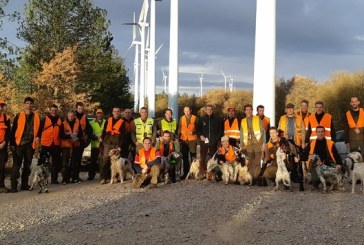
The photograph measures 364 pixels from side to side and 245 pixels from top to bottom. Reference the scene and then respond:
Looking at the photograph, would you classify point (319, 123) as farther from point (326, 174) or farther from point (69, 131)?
point (69, 131)

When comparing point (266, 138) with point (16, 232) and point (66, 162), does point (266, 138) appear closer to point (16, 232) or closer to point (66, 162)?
point (66, 162)

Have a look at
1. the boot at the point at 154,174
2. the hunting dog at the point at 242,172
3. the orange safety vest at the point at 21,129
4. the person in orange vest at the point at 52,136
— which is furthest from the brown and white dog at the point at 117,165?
the hunting dog at the point at 242,172

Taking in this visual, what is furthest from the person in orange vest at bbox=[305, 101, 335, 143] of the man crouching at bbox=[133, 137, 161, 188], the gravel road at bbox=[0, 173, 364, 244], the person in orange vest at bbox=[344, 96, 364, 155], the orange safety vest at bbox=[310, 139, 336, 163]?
the man crouching at bbox=[133, 137, 161, 188]

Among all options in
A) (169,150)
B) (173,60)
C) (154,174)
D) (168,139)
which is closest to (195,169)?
(169,150)

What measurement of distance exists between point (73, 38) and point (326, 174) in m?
31.5

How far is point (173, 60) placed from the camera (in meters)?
30.5

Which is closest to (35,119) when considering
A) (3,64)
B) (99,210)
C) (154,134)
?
(154,134)

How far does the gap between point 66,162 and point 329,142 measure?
6.93 m

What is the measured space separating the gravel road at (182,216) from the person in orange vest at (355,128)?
180 centimetres

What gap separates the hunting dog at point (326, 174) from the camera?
12391mm

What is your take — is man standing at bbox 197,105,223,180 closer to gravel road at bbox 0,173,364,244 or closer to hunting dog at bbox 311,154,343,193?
gravel road at bbox 0,173,364,244

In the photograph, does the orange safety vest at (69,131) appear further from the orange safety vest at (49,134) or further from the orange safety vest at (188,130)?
the orange safety vest at (188,130)

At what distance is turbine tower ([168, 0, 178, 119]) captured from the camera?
29891 millimetres

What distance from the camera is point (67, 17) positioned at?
40062mm
